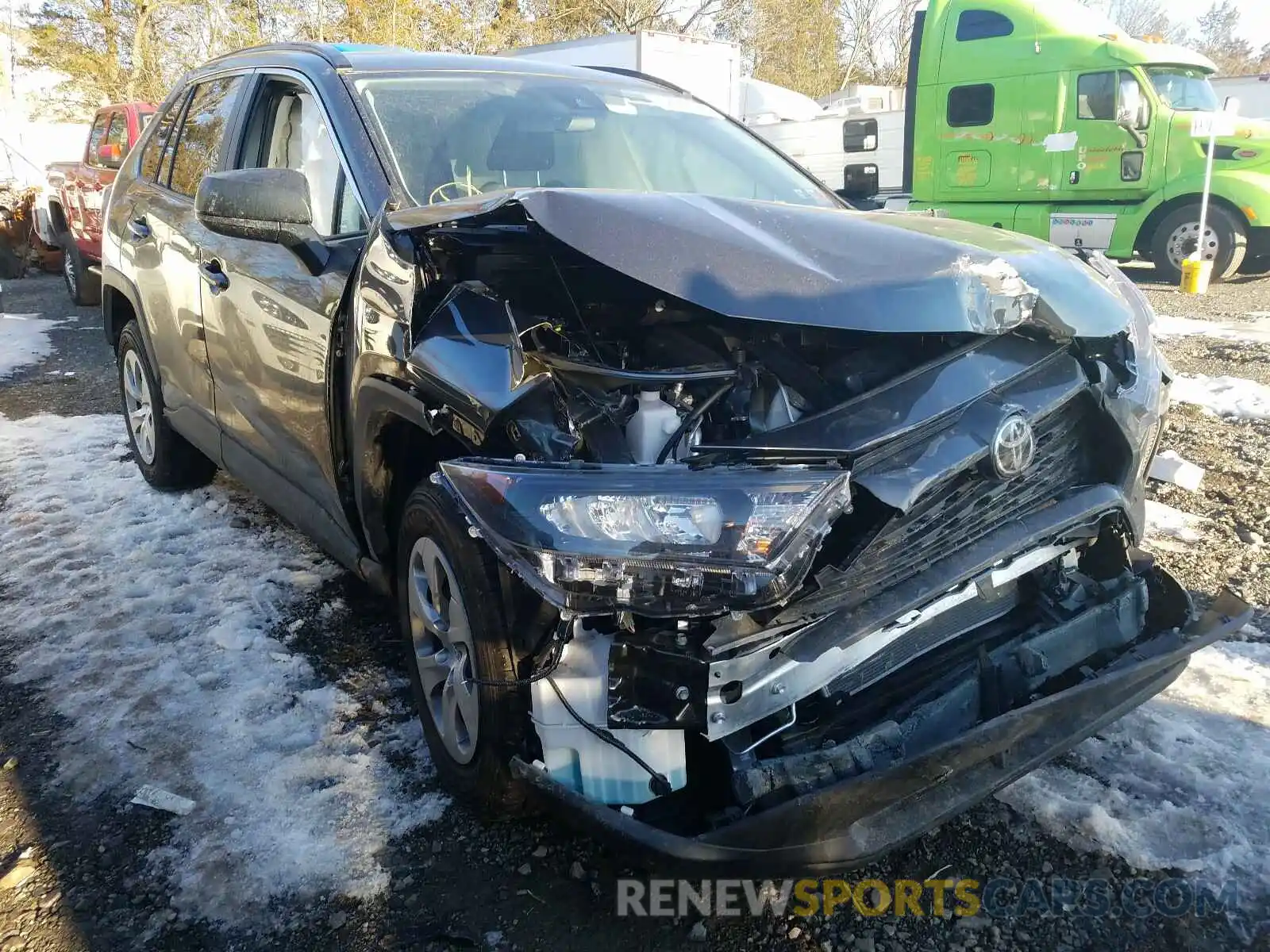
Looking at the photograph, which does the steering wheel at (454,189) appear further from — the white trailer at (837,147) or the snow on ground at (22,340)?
the white trailer at (837,147)

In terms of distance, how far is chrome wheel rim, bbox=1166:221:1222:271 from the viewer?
11.0 m

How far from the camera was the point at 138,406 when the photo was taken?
16.2 feet

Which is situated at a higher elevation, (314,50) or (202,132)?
(314,50)

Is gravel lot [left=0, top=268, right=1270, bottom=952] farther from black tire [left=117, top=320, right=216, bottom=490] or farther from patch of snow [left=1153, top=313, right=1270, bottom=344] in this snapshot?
patch of snow [left=1153, top=313, right=1270, bottom=344]

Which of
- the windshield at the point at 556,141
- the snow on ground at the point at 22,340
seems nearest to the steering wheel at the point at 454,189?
the windshield at the point at 556,141

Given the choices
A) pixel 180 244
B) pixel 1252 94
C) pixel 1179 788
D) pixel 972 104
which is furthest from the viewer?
pixel 1252 94

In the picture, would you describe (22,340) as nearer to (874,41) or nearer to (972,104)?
(972,104)

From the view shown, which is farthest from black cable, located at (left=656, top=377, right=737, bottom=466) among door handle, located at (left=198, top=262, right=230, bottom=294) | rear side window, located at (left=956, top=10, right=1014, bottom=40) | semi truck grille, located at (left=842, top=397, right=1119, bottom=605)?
rear side window, located at (left=956, top=10, right=1014, bottom=40)

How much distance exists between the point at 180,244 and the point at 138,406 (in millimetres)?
1442

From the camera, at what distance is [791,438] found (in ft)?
5.94

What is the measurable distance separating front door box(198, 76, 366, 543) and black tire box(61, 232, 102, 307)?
30.4 ft

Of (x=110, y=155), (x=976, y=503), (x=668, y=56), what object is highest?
(x=668, y=56)

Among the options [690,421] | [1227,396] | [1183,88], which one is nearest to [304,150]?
[690,421]

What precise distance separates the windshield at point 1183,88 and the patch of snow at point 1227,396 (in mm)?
6366
